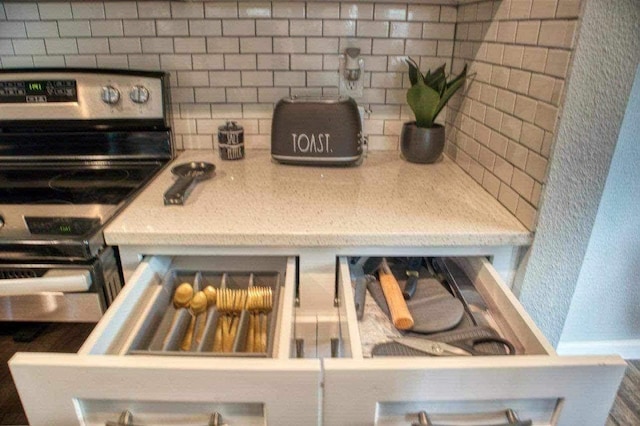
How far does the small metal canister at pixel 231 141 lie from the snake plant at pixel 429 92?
1.71 ft

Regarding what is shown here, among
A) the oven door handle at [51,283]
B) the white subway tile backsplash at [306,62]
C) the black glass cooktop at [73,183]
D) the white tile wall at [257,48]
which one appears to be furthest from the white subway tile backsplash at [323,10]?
the oven door handle at [51,283]

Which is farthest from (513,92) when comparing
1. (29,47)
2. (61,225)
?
(29,47)

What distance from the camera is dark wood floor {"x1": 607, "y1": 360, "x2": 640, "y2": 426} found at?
1.42 meters

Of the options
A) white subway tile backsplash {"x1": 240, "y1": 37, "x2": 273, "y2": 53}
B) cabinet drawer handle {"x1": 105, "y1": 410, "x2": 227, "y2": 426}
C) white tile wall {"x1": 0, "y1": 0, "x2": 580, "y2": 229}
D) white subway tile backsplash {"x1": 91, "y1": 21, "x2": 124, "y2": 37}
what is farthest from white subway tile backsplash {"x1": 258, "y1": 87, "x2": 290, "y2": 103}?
cabinet drawer handle {"x1": 105, "y1": 410, "x2": 227, "y2": 426}

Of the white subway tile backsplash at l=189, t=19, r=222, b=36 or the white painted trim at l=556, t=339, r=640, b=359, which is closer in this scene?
the white subway tile backsplash at l=189, t=19, r=222, b=36

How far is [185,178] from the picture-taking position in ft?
3.58

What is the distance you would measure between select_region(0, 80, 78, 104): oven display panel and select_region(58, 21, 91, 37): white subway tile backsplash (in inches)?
6.5

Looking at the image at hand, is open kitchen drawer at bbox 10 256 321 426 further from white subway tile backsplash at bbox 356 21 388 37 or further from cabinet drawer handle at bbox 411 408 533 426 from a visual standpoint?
white subway tile backsplash at bbox 356 21 388 37

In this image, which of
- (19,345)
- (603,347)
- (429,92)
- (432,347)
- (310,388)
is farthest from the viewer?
(603,347)

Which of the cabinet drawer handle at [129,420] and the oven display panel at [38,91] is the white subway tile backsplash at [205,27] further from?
the cabinet drawer handle at [129,420]

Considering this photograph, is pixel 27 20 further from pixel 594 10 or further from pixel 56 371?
pixel 594 10

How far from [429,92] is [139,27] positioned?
2.91 ft

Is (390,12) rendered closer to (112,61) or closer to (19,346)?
(112,61)

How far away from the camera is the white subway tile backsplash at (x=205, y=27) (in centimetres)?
130
